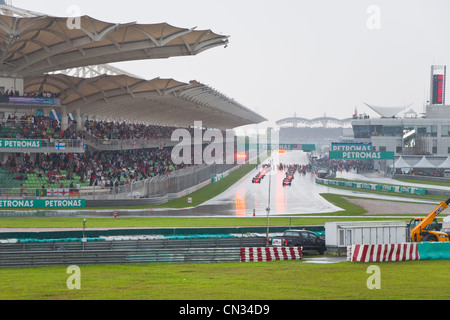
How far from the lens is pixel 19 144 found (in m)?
50.0

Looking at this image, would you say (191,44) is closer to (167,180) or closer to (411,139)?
(167,180)

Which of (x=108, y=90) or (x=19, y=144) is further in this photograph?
(x=108, y=90)

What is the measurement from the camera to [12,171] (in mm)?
50062

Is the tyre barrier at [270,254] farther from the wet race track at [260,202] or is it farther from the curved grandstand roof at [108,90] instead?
the curved grandstand roof at [108,90]

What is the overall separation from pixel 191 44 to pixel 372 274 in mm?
34253

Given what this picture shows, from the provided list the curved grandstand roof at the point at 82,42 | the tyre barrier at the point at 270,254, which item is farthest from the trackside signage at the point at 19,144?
the tyre barrier at the point at 270,254

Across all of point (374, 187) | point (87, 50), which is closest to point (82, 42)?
point (87, 50)

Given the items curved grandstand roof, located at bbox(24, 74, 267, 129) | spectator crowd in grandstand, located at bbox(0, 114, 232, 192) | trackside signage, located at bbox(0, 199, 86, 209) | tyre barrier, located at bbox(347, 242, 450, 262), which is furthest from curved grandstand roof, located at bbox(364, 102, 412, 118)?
tyre barrier, located at bbox(347, 242, 450, 262)

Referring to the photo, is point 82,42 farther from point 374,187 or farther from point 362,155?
point 362,155

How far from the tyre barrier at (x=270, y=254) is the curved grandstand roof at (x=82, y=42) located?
81.0 feet

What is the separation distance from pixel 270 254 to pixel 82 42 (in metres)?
27.9

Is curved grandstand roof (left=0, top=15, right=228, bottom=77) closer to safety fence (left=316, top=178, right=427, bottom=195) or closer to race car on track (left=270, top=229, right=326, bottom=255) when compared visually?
race car on track (left=270, top=229, right=326, bottom=255)
